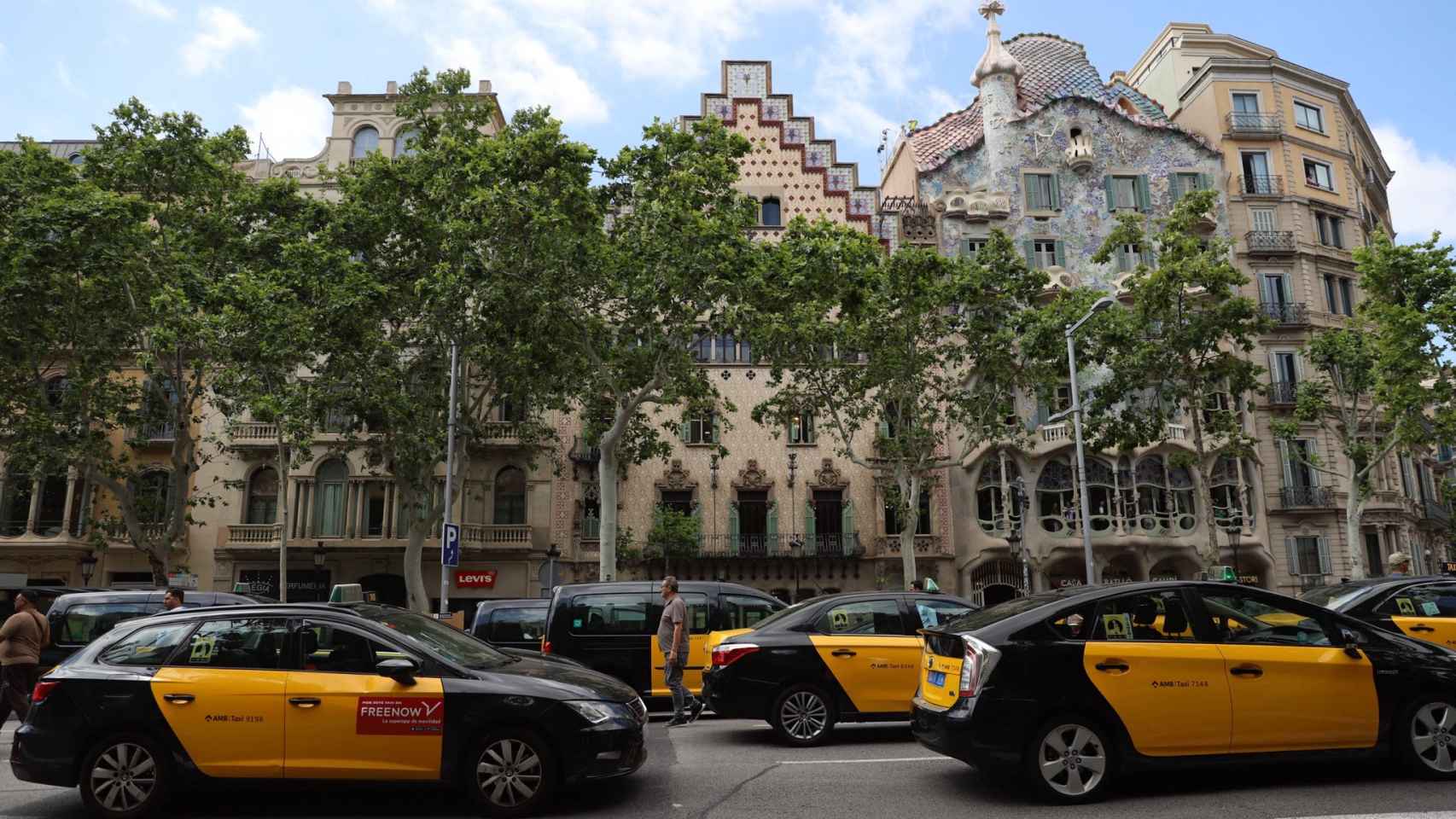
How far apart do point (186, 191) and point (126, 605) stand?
15.1 m

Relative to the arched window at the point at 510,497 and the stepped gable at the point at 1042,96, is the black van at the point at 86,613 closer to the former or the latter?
the arched window at the point at 510,497

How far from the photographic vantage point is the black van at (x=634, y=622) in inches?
531

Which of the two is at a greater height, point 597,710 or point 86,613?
point 86,613

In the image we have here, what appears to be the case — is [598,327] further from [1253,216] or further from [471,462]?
[1253,216]

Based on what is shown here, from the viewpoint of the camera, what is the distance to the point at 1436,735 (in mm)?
7492

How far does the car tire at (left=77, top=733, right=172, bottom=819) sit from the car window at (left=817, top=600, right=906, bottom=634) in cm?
631

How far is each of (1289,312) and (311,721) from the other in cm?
3707

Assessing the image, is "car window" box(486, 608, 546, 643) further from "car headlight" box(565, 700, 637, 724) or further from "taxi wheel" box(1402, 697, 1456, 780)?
"taxi wheel" box(1402, 697, 1456, 780)

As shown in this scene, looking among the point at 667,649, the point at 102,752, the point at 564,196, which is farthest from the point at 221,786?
the point at 564,196

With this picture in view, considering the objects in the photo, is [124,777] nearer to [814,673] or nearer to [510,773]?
[510,773]

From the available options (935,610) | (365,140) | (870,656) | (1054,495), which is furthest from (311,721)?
(365,140)

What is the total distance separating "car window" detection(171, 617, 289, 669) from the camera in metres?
7.32

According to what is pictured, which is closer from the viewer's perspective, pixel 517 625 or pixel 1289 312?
pixel 517 625

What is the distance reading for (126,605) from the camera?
14469 millimetres
